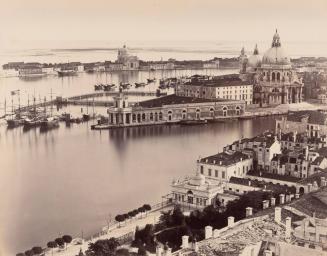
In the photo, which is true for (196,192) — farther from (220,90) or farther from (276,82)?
(276,82)

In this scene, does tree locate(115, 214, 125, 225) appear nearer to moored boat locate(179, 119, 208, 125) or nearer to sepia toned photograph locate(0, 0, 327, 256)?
sepia toned photograph locate(0, 0, 327, 256)

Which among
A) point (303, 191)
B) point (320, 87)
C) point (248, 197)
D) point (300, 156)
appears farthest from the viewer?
point (320, 87)

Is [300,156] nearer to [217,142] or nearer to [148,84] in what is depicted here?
[217,142]

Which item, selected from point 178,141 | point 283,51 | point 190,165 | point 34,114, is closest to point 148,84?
point 283,51

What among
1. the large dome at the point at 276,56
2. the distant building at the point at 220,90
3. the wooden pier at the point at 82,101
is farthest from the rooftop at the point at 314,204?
the large dome at the point at 276,56

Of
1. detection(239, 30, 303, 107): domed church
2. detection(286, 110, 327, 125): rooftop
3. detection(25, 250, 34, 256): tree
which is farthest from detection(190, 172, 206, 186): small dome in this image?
detection(239, 30, 303, 107): domed church

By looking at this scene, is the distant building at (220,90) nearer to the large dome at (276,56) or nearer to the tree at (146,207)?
the large dome at (276,56)
